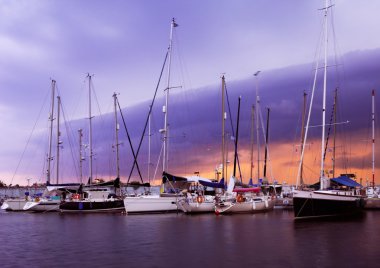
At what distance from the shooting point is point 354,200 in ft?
158

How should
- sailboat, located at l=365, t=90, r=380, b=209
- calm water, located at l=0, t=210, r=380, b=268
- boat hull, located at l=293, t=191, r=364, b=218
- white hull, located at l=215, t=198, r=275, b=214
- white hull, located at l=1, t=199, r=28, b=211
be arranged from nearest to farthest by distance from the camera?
calm water, located at l=0, t=210, r=380, b=268
boat hull, located at l=293, t=191, r=364, b=218
white hull, located at l=215, t=198, r=275, b=214
sailboat, located at l=365, t=90, r=380, b=209
white hull, located at l=1, t=199, r=28, b=211

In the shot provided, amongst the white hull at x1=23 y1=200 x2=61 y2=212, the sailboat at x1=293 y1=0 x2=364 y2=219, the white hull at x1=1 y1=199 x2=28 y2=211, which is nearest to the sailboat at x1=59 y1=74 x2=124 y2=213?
the white hull at x1=23 y1=200 x2=61 y2=212

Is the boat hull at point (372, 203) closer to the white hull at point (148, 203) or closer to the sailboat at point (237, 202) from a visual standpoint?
the sailboat at point (237, 202)

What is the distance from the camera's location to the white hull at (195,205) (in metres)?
54.4

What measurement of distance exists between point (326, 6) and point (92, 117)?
141 feet

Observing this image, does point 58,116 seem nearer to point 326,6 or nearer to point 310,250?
point 326,6

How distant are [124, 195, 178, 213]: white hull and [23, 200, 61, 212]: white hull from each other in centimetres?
1599

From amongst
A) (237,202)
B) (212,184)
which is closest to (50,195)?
(212,184)

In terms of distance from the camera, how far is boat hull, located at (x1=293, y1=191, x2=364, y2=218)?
42594 mm

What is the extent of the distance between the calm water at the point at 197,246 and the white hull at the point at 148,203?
15920mm

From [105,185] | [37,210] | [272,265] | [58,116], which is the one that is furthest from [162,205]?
[272,265]

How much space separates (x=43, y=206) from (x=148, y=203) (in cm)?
2066

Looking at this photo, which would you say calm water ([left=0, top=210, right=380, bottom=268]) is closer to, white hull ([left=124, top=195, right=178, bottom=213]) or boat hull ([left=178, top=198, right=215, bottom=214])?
boat hull ([left=178, top=198, right=215, bottom=214])

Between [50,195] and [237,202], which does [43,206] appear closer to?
[50,195]
